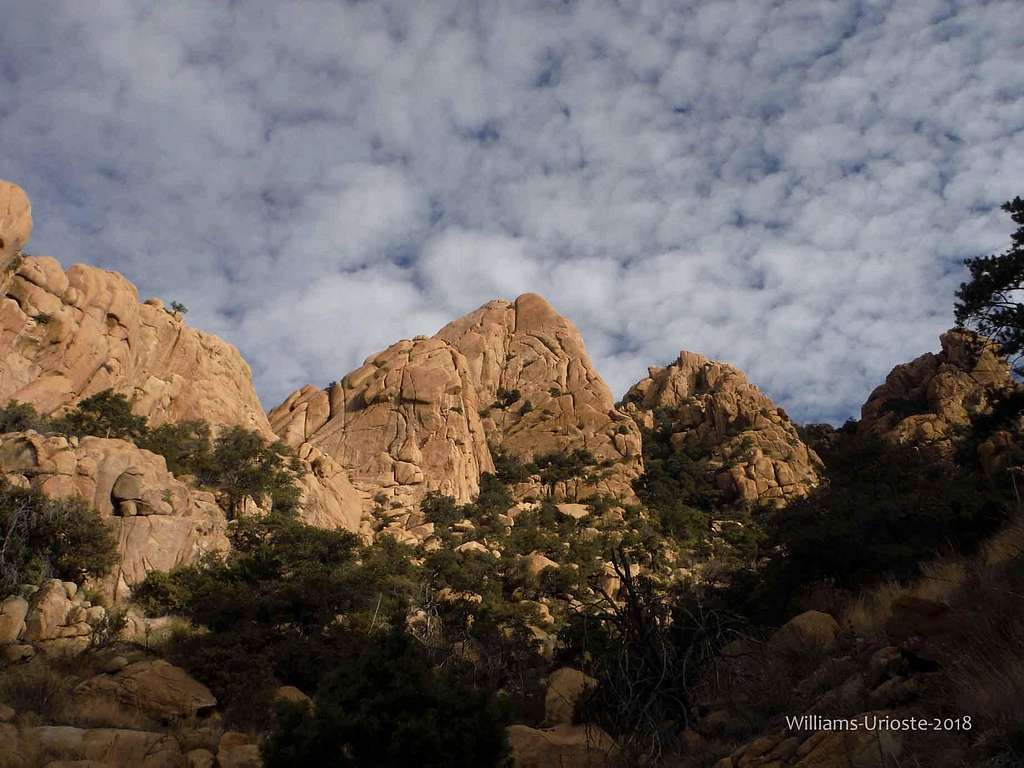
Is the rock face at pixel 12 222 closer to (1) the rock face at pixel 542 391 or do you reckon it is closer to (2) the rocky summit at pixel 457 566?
(2) the rocky summit at pixel 457 566

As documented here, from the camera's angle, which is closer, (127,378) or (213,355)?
(127,378)

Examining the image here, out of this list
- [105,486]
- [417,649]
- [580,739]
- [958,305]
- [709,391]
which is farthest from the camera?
[709,391]

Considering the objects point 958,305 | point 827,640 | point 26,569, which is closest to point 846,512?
point 958,305

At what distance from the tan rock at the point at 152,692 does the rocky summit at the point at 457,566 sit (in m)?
0.07

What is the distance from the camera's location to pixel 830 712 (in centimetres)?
660

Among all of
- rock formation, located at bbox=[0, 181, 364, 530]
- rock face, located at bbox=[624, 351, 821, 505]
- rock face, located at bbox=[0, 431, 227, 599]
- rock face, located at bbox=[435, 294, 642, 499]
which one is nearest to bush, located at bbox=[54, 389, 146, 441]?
rock formation, located at bbox=[0, 181, 364, 530]

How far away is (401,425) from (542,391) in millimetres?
21814

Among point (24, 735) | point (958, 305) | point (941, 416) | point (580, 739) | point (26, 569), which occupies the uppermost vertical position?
point (941, 416)

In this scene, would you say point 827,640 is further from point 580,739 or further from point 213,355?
point 213,355

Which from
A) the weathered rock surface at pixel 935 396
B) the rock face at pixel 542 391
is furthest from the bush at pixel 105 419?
the weathered rock surface at pixel 935 396

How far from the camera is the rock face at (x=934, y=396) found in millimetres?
55062

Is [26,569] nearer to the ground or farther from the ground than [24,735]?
farther from the ground

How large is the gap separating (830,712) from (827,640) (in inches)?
125

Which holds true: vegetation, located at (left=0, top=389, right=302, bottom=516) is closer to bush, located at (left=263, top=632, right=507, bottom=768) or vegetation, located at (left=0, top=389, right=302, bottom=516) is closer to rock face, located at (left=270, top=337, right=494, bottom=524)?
rock face, located at (left=270, top=337, right=494, bottom=524)
